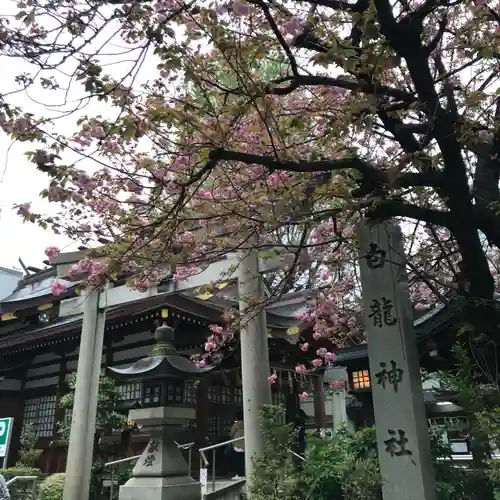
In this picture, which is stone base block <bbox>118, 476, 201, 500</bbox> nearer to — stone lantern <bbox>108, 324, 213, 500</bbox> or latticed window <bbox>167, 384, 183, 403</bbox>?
stone lantern <bbox>108, 324, 213, 500</bbox>

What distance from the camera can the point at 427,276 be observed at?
404cm

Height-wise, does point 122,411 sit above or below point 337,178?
below

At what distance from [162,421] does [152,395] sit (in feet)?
1.23

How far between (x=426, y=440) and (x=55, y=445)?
36.9 feet

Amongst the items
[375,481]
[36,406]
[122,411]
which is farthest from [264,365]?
[36,406]

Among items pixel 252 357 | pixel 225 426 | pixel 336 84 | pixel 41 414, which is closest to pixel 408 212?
pixel 336 84

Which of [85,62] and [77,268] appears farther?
[77,268]

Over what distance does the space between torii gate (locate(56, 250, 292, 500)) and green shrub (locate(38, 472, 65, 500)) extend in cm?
176

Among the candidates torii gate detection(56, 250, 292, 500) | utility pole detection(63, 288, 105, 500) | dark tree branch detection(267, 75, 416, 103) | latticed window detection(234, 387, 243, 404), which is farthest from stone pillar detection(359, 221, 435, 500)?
latticed window detection(234, 387, 243, 404)

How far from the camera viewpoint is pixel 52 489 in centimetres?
905

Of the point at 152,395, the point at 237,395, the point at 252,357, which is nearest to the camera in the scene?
the point at 252,357

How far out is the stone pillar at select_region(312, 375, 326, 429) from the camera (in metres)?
13.7

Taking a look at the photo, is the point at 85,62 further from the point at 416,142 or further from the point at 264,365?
the point at 264,365

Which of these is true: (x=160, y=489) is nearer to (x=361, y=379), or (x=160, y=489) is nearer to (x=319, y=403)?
(x=361, y=379)
